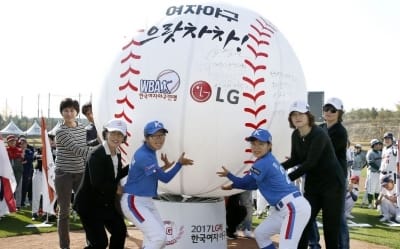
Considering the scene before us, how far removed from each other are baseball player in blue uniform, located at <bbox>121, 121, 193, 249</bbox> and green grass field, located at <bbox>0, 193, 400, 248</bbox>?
408 centimetres

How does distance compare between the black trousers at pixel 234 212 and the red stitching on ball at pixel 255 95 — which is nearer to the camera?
the red stitching on ball at pixel 255 95

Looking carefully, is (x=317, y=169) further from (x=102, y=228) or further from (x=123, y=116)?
(x=102, y=228)

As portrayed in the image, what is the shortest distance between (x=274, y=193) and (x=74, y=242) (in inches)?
139

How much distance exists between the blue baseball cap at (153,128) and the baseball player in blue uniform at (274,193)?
0.76m

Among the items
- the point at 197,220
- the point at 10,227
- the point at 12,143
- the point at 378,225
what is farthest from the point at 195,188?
the point at 12,143

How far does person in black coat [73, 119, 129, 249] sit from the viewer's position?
16.3 feet

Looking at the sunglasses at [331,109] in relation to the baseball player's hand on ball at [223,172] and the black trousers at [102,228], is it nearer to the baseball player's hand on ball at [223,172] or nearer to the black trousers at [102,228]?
the baseball player's hand on ball at [223,172]

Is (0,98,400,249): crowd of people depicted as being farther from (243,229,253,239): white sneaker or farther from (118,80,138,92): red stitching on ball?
(243,229,253,239): white sneaker

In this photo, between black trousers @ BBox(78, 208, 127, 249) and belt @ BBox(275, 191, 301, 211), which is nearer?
belt @ BBox(275, 191, 301, 211)

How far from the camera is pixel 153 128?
15.0ft

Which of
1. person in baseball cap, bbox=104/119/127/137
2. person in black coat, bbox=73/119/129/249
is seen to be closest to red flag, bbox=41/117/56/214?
person in black coat, bbox=73/119/129/249

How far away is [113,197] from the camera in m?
5.20

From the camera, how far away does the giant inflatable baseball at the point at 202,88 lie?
4707mm

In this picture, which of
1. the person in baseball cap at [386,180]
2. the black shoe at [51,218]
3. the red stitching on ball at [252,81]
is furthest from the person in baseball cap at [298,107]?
the person in baseball cap at [386,180]
